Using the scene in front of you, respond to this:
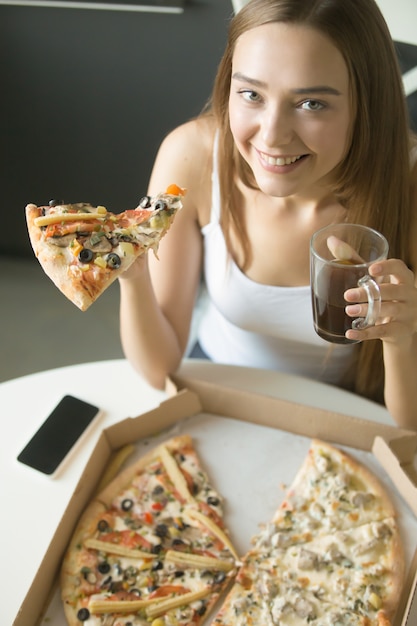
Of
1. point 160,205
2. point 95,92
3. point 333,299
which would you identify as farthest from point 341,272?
point 95,92

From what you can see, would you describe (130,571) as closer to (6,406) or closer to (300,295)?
(6,406)

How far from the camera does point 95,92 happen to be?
93.6 inches

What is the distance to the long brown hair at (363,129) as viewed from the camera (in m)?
1.07

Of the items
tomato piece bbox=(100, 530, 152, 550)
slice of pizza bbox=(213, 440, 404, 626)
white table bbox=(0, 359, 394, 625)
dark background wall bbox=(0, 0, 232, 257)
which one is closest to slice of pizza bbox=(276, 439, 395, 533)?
slice of pizza bbox=(213, 440, 404, 626)

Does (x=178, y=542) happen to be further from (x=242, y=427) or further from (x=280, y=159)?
(x=280, y=159)

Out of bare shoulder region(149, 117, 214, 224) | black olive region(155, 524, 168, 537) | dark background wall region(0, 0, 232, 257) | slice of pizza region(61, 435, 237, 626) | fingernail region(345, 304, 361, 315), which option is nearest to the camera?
fingernail region(345, 304, 361, 315)

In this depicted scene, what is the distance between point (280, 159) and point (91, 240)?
0.36 m

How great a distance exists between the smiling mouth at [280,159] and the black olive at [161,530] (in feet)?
2.34

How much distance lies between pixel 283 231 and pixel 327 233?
37 centimetres

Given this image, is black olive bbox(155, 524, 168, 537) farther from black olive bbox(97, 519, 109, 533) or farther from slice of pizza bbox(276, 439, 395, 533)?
slice of pizza bbox(276, 439, 395, 533)

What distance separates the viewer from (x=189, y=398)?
1.40 metres

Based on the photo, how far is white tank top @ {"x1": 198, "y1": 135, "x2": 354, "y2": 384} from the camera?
1.51 metres

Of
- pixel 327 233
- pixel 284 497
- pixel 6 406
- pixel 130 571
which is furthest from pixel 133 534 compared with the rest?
pixel 327 233

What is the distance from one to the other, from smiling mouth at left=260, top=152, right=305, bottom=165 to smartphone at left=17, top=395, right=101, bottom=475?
0.65 metres
